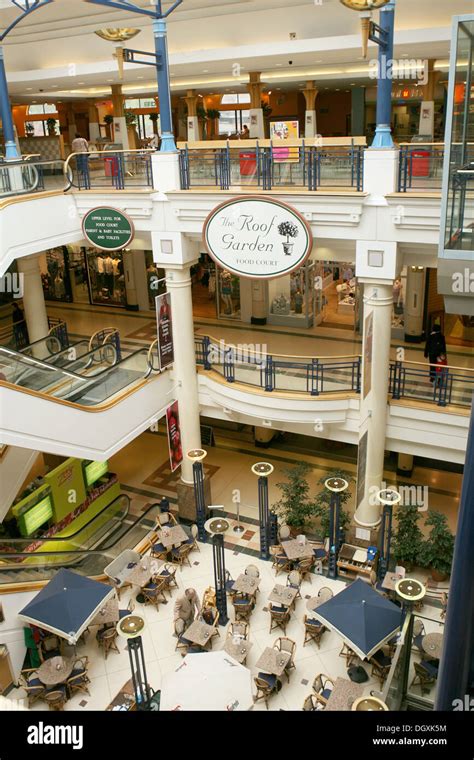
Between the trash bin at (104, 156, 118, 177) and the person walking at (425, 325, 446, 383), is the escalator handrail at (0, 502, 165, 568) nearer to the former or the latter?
the person walking at (425, 325, 446, 383)

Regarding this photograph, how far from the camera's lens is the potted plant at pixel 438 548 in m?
10.9

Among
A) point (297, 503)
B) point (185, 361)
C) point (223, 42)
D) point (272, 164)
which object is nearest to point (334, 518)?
point (297, 503)

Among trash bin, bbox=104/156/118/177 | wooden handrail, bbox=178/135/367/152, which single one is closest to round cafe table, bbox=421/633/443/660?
wooden handrail, bbox=178/135/367/152

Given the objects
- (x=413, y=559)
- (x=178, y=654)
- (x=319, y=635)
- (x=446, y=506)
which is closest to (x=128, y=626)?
(x=178, y=654)

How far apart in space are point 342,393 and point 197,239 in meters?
4.02

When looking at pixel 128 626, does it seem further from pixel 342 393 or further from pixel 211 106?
pixel 211 106

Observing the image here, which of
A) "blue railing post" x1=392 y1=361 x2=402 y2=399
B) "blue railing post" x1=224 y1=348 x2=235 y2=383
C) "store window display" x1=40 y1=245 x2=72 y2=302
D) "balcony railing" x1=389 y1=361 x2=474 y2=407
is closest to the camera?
"balcony railing" x1=389 y1=361 x2=474 y2=407

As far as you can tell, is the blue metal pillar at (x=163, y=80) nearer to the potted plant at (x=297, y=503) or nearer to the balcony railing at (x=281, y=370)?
the balcony railing at (x=281, y=370)

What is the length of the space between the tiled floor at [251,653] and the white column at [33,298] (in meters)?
6.67

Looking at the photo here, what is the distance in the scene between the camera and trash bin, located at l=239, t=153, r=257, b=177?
10.9 metres

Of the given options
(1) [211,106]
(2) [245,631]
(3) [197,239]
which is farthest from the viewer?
(1) [211,106]

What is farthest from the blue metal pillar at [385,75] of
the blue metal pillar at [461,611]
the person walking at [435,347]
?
the blue metal pillar at [461,611]

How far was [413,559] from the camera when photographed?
11.4m

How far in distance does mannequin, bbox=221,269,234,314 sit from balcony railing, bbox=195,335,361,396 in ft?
16.1
